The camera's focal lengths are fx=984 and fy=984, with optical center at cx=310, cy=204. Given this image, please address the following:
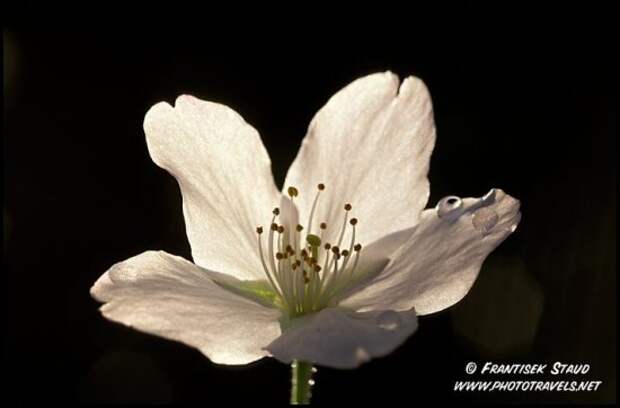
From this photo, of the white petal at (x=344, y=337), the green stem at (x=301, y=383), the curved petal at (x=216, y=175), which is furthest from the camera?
the curved petal at (x=216, y=175)

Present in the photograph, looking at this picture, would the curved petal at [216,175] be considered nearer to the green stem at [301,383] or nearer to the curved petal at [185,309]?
the curved petal at [185,309]

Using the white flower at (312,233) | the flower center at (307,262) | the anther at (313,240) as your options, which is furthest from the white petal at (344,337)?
the anther at (313,240)

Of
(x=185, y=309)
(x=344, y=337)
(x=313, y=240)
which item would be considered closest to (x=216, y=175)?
(x=313, y=240)

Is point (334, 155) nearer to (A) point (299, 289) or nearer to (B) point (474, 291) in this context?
(A) point (299, 289)

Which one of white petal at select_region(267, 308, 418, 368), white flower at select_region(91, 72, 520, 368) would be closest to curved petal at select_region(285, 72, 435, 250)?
white flower at select_region(91, 72, 520, 368)

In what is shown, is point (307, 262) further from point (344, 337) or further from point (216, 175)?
point (344, 337)

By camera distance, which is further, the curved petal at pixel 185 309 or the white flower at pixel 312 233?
the white flower at pixel 312 233
